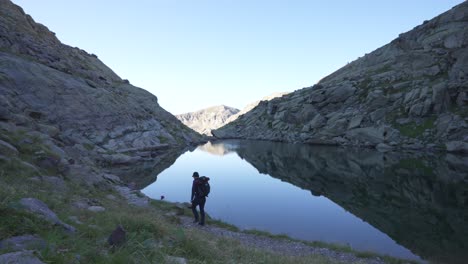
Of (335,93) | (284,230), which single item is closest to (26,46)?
(284,230)

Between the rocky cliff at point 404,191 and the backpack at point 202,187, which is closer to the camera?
the rocky cliff at point 404,191

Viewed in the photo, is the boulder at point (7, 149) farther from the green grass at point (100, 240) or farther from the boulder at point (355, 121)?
the boulder at point (355, 121)

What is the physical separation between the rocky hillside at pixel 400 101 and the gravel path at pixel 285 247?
5422 centimetres

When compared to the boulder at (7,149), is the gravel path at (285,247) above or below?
below

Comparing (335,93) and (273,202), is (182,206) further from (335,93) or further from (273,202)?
(335,93)

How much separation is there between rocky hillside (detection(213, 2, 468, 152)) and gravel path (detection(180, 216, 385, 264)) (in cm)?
5422

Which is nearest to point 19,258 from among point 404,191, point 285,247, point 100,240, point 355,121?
point 100,240

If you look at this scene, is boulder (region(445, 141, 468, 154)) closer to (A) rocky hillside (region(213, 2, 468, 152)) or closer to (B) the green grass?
(A) rocky hillside (region(213, 2, 468, 152))

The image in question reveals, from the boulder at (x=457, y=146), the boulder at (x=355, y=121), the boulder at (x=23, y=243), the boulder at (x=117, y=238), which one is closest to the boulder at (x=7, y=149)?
the boulder at (x=117, y=238)

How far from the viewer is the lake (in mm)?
22297

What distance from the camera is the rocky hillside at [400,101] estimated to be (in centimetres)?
7200

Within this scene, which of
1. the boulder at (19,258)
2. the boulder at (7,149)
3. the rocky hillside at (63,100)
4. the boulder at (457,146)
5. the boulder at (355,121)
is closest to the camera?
the boulder at (19,258)

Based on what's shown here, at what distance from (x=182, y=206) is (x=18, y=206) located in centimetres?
1995

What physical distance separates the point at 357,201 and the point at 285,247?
55.6 ft
